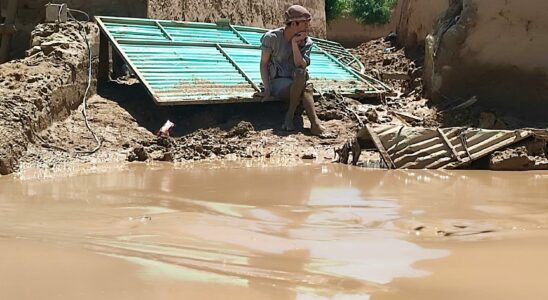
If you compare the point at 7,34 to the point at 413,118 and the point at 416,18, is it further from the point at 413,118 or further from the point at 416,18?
the point at 416,18

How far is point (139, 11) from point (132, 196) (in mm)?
4631

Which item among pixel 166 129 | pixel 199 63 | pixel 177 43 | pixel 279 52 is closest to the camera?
pixel 166 129

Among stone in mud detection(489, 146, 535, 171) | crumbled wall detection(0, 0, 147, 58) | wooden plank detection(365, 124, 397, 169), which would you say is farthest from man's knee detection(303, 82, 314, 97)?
crumbled wall detection(0, 0, 147, 58)

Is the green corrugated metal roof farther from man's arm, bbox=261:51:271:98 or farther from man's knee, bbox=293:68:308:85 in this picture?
man's knee, bbox=293:68:308:85

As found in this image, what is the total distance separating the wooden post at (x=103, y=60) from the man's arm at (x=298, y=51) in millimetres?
1966

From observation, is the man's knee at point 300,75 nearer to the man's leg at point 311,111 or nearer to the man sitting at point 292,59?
the man sitting at point 292,59

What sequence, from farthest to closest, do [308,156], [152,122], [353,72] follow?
[353,72] < [152,122] < [308,156]

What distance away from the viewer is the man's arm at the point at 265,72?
23.1 ft

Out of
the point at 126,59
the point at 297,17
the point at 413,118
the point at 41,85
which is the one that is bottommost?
the point at 413,118

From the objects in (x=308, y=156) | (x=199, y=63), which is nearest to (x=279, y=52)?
(x=199, y=63)

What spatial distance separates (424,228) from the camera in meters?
3.29

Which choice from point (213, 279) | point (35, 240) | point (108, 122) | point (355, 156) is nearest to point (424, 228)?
point (213, 279)

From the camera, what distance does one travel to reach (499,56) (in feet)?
24.6

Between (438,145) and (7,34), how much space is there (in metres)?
4.51
